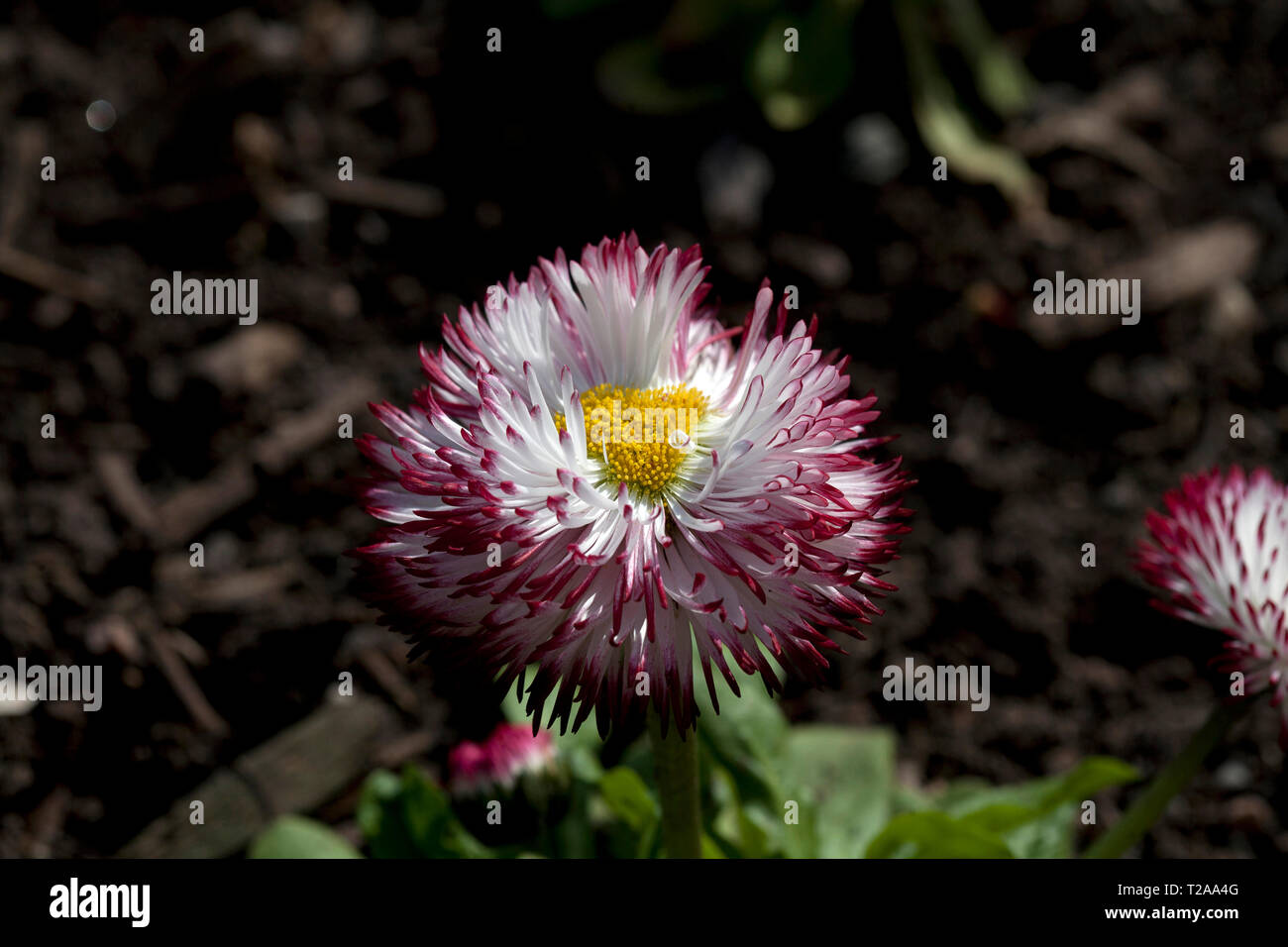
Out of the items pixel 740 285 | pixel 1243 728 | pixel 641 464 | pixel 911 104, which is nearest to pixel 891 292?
pixel 740 285

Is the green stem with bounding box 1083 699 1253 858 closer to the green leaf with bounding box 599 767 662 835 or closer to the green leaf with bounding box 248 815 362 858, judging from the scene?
the green leaf with bounding box 599 767 662 835

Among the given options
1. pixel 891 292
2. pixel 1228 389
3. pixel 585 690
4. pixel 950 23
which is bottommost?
pixel 585 690

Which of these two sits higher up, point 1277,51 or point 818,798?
point 1277,51

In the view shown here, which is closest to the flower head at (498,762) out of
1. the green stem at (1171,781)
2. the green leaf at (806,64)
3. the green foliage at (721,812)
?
the green foliage at (721,812)

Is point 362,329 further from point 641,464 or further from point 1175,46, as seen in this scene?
point 1175,46

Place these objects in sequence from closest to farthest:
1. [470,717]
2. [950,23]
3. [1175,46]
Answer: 1. [470,717]
2. [950,23]
3. [1175,46]

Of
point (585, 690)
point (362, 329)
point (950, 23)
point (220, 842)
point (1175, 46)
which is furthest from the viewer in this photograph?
point (1175, 46)
